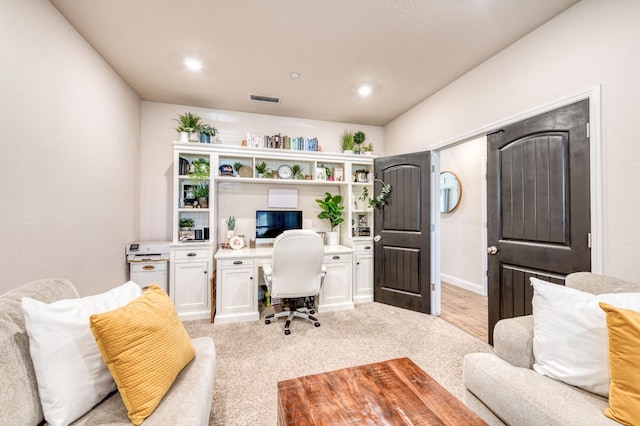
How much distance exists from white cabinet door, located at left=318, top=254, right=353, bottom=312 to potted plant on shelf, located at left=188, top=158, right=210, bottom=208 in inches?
68.7

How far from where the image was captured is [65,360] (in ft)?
3.18

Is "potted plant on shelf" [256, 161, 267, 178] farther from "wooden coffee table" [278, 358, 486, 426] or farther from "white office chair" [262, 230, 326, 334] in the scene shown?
"wooden coffee table" [278, 358, 486, 426]

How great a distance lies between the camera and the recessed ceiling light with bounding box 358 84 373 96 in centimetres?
308

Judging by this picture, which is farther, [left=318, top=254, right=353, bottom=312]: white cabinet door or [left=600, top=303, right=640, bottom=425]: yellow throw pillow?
[left=318, top=254, right=353, bottom=312]: white cabinet door

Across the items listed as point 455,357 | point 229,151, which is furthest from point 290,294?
point 229,151

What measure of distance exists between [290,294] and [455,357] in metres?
1.65

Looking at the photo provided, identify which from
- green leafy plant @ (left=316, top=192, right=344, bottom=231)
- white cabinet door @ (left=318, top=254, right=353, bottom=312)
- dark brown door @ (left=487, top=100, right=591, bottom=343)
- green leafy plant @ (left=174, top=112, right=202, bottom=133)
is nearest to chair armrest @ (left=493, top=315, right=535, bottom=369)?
dark brown door @ (left=487, top=100, right=591, bottom=343)

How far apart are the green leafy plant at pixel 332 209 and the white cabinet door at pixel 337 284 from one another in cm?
59

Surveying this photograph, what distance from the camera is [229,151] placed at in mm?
3307

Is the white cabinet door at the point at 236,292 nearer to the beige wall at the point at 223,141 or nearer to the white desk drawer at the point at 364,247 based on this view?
the beige wall at the point at 223,141

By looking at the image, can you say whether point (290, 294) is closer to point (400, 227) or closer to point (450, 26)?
point (400, 227)

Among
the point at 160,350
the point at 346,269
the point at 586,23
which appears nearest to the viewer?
the point at 160,350

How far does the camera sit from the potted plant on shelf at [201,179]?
3135 mm

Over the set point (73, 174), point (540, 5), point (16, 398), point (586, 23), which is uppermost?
point (540, 5)
